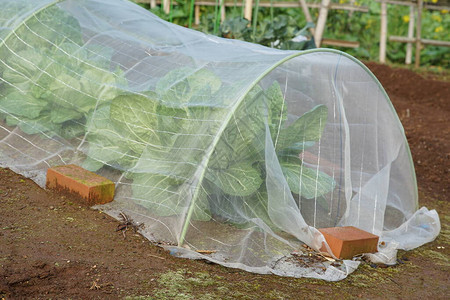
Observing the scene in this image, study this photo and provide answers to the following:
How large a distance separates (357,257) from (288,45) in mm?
4272

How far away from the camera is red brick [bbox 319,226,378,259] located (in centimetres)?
321

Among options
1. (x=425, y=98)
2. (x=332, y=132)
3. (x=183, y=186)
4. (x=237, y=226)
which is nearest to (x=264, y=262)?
(x=237, y=226)

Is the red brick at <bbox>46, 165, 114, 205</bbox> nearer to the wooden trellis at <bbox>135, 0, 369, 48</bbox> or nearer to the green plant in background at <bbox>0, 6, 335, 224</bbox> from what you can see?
the green plant in background at <bbox>0, 6, 335, 224</bbox>

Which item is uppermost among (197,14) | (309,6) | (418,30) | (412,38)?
(309,6)

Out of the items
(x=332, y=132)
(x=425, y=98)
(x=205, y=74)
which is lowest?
(x=425, y=98)

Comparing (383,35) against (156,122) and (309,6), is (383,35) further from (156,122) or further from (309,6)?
(156,122)

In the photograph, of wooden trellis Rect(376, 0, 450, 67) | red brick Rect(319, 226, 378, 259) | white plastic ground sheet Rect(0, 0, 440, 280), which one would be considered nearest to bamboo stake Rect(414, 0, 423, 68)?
wooden trellis Rect(376, 0, 450, 67)

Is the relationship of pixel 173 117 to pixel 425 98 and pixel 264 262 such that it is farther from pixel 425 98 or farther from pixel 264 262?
pixel 425 98

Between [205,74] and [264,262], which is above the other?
[205,74]

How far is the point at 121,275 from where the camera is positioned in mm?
2709

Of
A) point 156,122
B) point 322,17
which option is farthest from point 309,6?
point 156,122

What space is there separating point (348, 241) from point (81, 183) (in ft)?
5.28

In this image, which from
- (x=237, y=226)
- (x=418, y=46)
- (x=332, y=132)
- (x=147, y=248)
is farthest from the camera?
(x=418, y=46)

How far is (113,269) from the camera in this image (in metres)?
2.76
